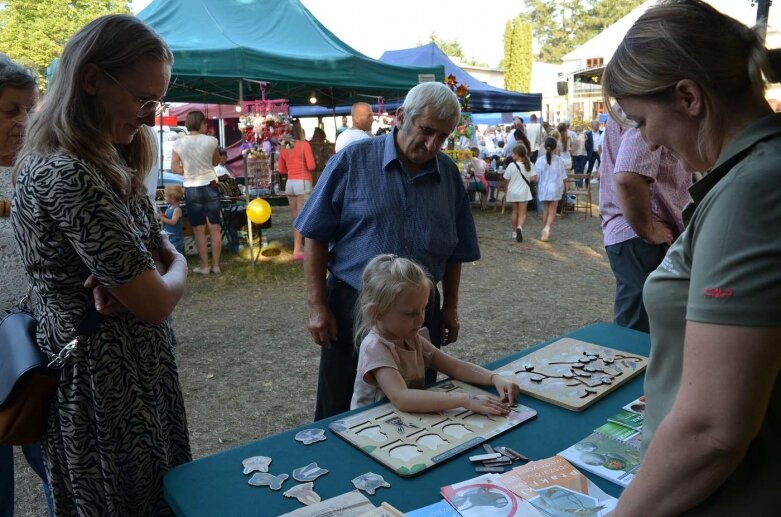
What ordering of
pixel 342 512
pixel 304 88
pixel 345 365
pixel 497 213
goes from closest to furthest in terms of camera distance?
1. pixel 342 512
2. pixel 345 365
3. pixel 304 88
4. pixel 497 213

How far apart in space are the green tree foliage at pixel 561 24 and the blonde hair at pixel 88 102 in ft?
182

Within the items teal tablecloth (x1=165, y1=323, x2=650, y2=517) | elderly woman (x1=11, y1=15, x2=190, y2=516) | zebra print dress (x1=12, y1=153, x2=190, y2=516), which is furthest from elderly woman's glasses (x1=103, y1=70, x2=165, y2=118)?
teal tablecloth (x1=165, y1=323, x2=650, y2=517)

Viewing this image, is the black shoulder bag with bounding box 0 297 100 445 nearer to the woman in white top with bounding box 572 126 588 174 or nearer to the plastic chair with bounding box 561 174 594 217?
the plastic chair with bounding box 561 174 594 217

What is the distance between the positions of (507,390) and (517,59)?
1632 inches

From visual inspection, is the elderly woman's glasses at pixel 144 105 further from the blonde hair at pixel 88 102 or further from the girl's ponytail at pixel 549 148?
the girl's ponytail at pixel 549 148

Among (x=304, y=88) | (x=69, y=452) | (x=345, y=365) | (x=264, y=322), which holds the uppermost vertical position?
(x=304, y=88)

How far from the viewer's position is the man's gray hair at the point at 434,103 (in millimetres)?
2025

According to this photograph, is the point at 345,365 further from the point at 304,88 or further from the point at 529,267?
the point at 304,88

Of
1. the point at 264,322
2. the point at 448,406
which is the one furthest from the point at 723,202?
the point at 264,322

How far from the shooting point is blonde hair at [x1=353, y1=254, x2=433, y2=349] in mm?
1706

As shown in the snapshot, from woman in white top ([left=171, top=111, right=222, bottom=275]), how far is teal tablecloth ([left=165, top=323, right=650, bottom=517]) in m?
5.31

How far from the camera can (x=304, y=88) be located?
31.1 feet

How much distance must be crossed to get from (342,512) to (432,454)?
0.94 feet

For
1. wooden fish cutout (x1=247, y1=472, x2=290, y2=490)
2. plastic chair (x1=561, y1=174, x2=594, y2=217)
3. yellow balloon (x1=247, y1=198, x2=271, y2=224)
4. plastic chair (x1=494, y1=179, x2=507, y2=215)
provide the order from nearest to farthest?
wooden fish cutout (x1=247, y1=472, x2=290, y2=490) → yellow balloon (x1=247, y1=198, x2=271, y2=224) → plastic chair (x1=561, y1=174, x2=594, y2=217) → plastic chair (x1=494, y1=179, x2=507, y2=215)
